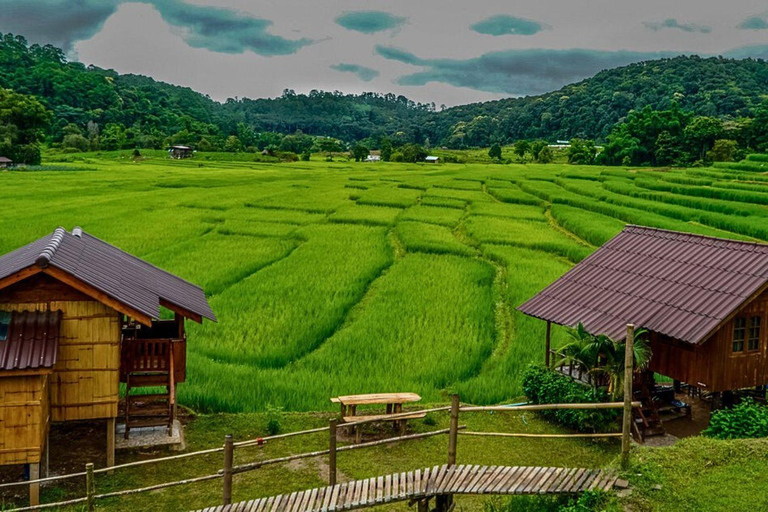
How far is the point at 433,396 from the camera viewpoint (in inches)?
466

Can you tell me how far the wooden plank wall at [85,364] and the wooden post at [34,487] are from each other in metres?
0.99

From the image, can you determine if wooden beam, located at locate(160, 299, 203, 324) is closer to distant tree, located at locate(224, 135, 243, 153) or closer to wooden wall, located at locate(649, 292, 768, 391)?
wooden wall, located at locate(649, 292, 768, 391)

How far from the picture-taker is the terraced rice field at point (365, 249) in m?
12.8

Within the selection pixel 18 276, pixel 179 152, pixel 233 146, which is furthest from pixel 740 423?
pixel 233 146

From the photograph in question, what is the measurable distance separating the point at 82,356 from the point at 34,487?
5.80 ft

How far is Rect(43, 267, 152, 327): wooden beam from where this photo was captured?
8562mm

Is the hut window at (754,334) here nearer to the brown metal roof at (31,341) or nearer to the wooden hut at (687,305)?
the wooden hut at (687,305)

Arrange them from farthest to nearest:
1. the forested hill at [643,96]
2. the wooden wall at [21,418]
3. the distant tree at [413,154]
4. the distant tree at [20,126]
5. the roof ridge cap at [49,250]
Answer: the forested hill at [643,96] < the distant tree at [413,154] < the distant tree at [20,126] < the roof ridge cap at [49,250] < the wooden wall at [21,418]

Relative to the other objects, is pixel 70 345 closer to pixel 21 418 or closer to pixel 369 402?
pixel 21 418

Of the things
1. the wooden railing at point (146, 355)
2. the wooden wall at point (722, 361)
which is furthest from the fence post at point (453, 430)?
the wooden railing at point (146, 355)

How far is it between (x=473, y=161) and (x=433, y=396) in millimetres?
76641

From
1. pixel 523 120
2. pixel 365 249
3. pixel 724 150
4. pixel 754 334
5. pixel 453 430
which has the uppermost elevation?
pixel 523 120

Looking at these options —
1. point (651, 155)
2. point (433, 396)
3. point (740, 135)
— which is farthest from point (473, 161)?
point (433, 396)

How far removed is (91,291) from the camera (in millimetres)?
8703
